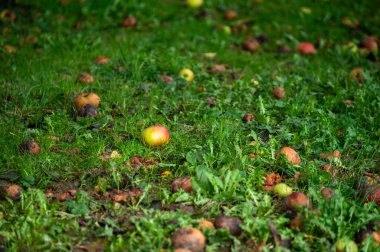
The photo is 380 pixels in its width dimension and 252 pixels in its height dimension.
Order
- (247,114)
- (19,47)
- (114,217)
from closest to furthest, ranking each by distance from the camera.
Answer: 1. (114,217)
2. (247,114)
3. (19,47)

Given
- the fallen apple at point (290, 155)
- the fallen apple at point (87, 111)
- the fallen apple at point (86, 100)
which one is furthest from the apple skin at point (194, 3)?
the fallen apple at point (290, 155)

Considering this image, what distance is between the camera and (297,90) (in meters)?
5.02

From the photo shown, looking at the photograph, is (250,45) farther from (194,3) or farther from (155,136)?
(155,136)

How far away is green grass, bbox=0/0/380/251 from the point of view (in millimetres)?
2943

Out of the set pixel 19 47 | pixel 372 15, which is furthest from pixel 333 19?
pixel 19 47

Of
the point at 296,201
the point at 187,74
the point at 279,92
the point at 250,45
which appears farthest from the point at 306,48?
the point at 296,201

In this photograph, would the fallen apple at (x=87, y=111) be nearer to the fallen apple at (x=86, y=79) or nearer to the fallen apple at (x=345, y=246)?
the fallen apple at (x=86, y=79)

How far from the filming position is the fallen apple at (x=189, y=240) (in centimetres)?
274

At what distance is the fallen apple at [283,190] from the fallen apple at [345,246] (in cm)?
52

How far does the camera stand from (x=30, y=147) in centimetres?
362

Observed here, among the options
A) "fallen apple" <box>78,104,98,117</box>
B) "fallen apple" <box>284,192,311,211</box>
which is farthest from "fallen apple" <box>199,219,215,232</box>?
"fallen apple" <box>78,104,98,117</box>

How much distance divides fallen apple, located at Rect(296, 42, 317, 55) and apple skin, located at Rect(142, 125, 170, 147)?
2931 millimetres

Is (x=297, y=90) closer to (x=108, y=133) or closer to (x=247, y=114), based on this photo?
(x=247, y=114)

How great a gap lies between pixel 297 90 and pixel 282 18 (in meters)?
2.58
